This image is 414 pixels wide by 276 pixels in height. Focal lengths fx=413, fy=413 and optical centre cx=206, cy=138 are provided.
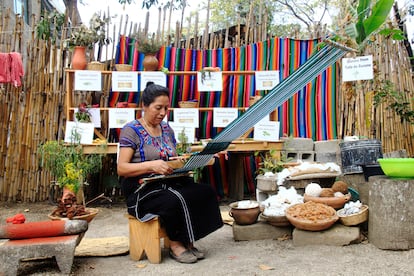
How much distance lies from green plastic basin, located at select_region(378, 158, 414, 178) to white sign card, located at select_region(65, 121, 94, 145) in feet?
9.98

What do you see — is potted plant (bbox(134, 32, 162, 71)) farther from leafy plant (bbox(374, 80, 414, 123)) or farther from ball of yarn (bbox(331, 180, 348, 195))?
ball of yarn (bbox(331, 180, 348, 195))

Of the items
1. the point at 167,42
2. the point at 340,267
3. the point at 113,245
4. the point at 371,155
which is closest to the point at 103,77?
the point at 167,42

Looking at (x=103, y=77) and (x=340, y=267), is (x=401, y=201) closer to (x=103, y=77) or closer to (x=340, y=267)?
(x=340, y=267)

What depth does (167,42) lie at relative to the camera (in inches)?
205

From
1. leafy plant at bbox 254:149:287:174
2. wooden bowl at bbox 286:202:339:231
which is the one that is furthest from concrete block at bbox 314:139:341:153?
wooden bowl at bbox 286:202:339:231

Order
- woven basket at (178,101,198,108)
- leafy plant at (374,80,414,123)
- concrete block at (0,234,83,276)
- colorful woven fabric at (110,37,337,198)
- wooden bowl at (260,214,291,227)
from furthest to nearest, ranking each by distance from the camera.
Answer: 1. colorful woven fabric at (110,37,337,198)
2. woven basket at (178,101,198,108)
3. leafy plant at (374,80,414,123)
4. wooden bowl at (260,214,291,227)
5. concrete block at (0,234,83,276)

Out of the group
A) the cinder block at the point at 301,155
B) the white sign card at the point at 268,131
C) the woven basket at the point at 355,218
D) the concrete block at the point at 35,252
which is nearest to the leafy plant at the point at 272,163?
the white sign card at the point at 268,131

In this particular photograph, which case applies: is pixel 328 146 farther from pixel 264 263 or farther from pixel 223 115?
pixel 264 263

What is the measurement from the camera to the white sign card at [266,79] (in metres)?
4.96

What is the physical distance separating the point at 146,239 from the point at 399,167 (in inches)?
67.9

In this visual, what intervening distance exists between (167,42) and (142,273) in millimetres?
3371

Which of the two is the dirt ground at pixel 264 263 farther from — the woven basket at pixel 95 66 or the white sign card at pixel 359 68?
the woven basket at pixel 95 66

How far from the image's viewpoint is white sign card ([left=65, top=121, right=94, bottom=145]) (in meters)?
4.52

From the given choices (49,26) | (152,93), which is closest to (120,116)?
(49,26)
